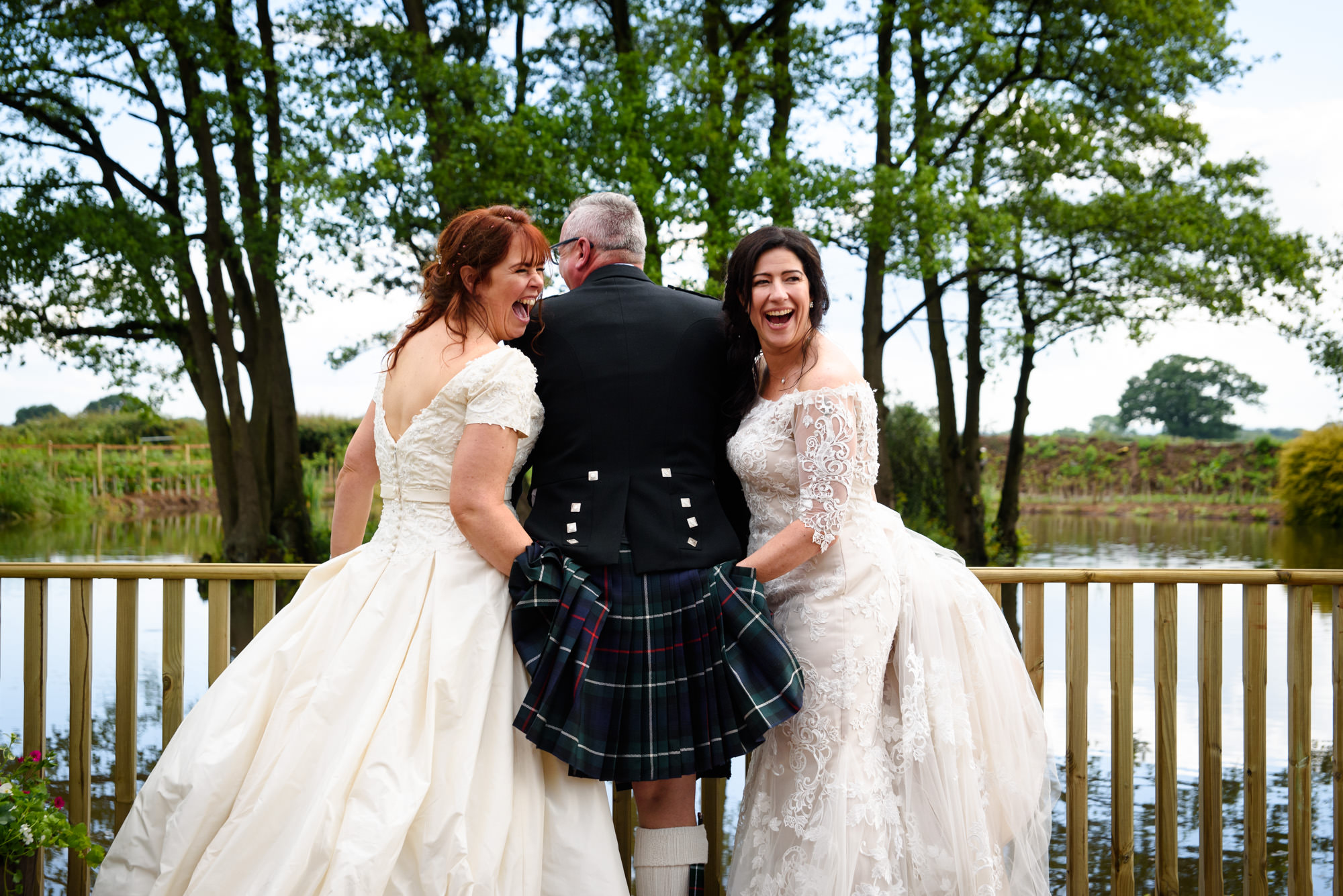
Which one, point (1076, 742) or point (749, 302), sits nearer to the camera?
point (749, 302)

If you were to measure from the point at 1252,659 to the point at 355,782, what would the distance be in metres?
2.10

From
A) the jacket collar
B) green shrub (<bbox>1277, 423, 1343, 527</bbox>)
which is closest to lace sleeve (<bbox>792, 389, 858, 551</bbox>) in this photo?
the jacket collar

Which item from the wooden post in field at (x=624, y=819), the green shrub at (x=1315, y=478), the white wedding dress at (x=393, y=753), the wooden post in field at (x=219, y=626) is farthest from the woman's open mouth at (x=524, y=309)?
the green shrub at (x=1315, y=478)

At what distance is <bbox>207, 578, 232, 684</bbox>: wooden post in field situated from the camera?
7.23 feet

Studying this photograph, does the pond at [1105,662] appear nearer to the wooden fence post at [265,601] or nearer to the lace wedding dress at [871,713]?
the lace wedding dress at [871,713]

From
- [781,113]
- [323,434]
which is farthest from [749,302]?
[323,434]

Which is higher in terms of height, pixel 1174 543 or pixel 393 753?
pixel 393 753

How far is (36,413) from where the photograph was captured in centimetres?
1307

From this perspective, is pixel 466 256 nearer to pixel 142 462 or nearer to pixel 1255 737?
pixel 1255 737

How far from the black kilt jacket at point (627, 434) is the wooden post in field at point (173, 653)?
983mm

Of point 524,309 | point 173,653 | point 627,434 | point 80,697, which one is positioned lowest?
point 80,697

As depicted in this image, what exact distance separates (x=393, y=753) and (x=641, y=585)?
0.53 metres

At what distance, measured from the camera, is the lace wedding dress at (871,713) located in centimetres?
179

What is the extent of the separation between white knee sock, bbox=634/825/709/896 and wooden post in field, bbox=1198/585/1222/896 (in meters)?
1.30
